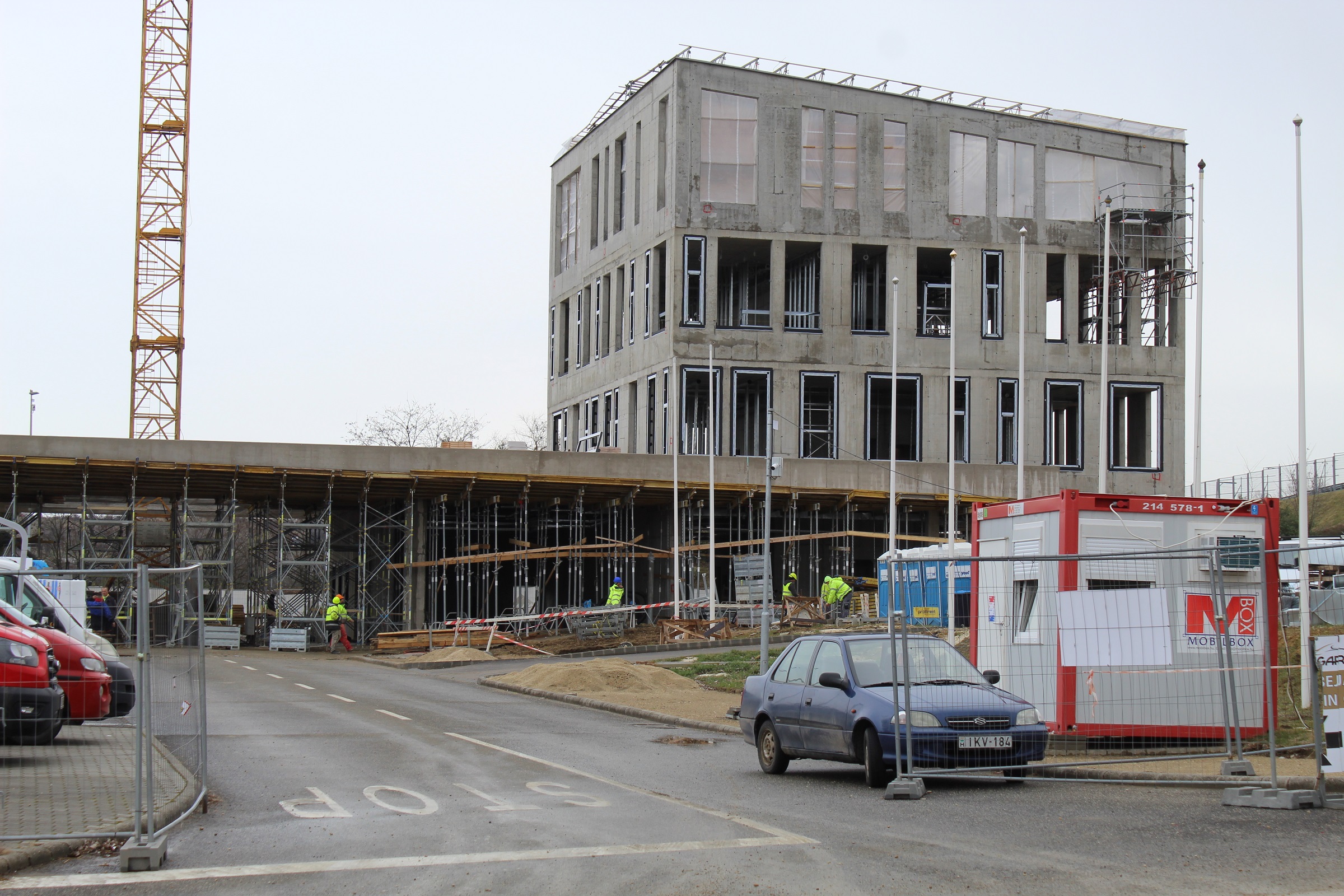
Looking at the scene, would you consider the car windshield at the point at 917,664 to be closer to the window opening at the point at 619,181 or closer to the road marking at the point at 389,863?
the road marking at the point at 389,863

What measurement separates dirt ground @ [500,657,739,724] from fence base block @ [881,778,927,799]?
426 inches

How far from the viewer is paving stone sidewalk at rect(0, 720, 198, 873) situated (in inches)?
371

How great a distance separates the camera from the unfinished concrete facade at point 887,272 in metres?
56.8

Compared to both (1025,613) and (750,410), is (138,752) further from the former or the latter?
(750,410)

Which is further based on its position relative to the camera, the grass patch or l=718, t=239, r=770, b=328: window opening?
l=718, t=239, r=770, b=328: window opening

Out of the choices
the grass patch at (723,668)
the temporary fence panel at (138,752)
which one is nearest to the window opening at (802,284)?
the grass patch at (723,668)

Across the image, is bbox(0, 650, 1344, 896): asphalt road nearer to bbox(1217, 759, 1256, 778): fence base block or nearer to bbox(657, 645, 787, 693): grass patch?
bbox(1217, 759, 1256, 778): fence base block

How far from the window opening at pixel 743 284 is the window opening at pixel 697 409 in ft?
9.89

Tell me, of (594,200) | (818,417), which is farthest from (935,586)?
(594,200)

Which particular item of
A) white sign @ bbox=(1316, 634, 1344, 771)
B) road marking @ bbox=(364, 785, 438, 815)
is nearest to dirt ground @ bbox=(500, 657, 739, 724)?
road marking @ bbox=(364, 785, 438, 815)

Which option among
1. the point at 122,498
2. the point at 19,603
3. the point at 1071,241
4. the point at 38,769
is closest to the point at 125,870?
the point at 38,769

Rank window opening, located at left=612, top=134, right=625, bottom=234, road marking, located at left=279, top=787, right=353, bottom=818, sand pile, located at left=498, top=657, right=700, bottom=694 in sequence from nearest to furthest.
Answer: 1. road marking, located at left=279, top=787, right=353, bottom=818
2. sand pile, located at left=498, top=657, right=700, bottom=694
3. window opening, located at left=612, top=134, right=625, bottom=234

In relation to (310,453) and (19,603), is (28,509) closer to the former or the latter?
(310,453)

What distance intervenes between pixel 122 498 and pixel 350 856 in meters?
46.3
